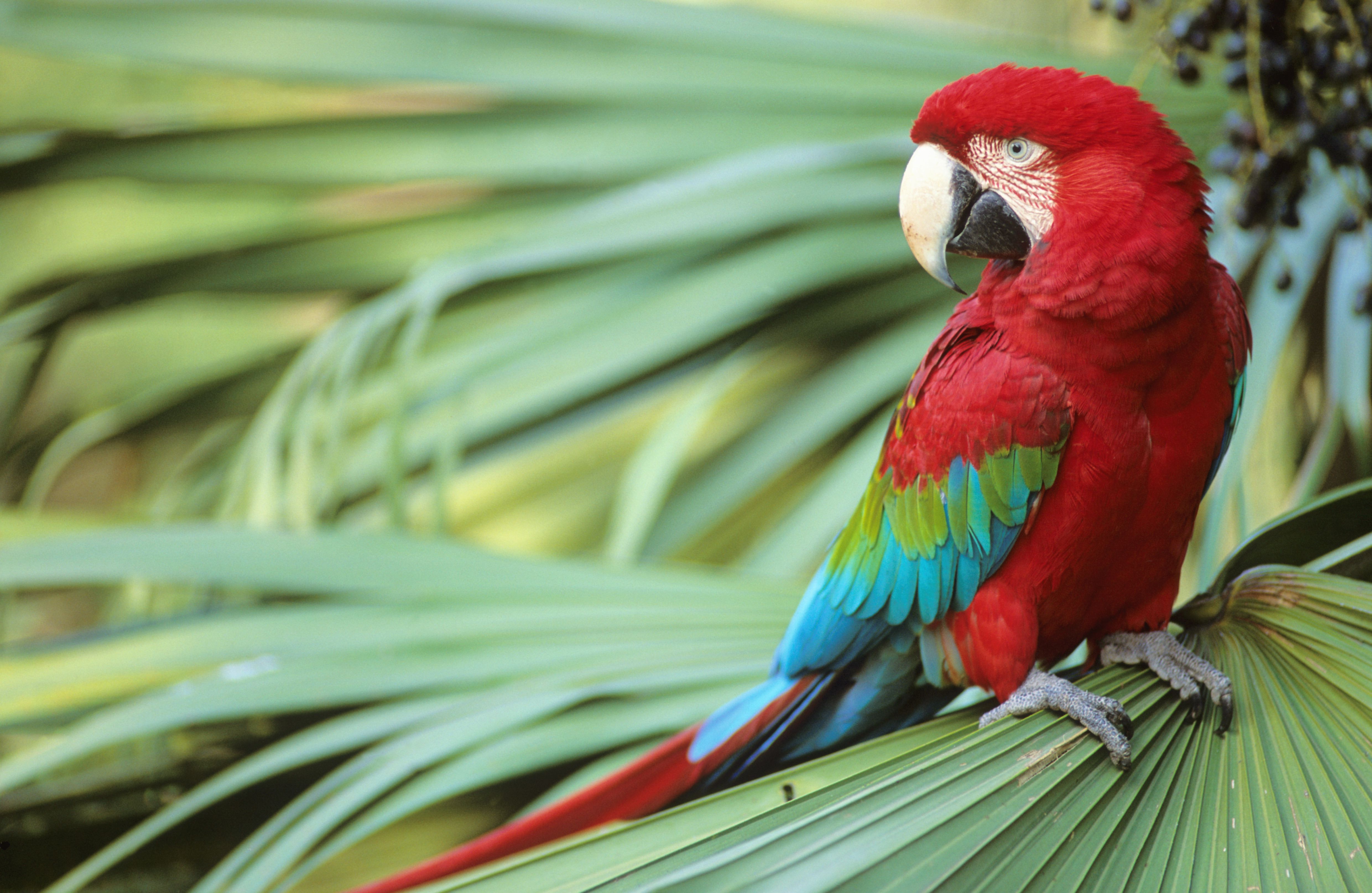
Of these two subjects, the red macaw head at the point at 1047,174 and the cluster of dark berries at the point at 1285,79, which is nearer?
the red macaw head at the point at 1047,174

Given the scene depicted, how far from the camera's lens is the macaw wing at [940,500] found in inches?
20.5

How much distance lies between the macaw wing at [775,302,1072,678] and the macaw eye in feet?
0.31

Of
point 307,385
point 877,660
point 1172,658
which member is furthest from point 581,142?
point 1172,658

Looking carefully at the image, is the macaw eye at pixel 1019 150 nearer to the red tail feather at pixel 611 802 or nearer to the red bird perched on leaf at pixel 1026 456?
the red bird perched on leaf at pixel 1026 456

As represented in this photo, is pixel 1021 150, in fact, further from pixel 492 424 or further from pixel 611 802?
pixel 492 424

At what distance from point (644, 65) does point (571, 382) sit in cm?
39

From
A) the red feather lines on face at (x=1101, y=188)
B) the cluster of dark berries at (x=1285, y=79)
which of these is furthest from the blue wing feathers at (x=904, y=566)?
the cluster of dark berries at (x=1285, y=79)

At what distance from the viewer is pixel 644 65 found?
1.06 meters

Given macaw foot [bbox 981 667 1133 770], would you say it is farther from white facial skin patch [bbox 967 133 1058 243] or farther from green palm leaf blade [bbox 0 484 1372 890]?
white facial skin patch [bbox 967 133 1058 243]

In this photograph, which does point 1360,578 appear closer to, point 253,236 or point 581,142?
point 581,142

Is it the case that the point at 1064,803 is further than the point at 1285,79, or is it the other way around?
the point at 1285,79

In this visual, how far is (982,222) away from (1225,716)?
28cm

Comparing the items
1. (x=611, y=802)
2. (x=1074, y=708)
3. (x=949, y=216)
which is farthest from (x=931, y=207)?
(x=611, y=802)

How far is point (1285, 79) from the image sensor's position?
27.8 inches
